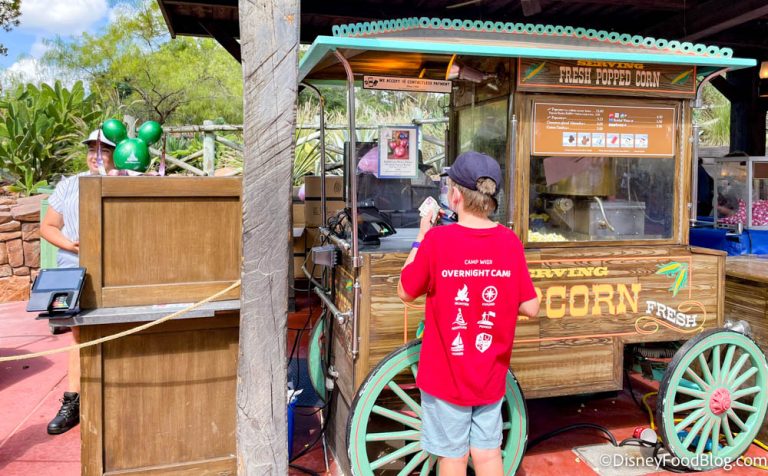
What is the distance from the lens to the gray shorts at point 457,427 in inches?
105

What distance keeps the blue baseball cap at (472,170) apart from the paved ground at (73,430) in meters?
1.85

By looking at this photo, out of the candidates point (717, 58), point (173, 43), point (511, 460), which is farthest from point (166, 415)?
point (173, 43)

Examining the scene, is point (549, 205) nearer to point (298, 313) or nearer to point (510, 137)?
point (510, 137)

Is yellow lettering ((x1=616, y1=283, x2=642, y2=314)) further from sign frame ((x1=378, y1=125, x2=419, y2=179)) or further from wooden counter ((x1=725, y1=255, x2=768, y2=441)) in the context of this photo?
sign frame ((x1=378, y1=125, x2=419, y2=179))

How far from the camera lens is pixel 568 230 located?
12.2 ft

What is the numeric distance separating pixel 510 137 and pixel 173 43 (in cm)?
2594

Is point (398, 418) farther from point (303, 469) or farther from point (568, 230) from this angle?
point (568, 230)

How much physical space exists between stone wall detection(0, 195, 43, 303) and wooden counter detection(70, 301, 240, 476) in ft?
19.8

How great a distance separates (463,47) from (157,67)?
80.8 ft

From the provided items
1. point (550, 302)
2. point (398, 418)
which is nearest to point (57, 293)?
point (398, 418)

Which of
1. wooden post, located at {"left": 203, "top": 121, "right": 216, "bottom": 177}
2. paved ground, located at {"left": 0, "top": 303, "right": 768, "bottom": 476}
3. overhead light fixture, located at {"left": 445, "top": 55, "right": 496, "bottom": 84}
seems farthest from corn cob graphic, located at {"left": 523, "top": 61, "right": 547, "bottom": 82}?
wooden post, located at {"left": 203, "top": 121, "right": 216, "bottom": 177}

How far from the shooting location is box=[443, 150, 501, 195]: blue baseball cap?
2.61m

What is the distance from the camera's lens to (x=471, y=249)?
2.62 metres

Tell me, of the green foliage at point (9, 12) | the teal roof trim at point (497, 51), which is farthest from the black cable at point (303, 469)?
the green foliage at point (9, 12)
